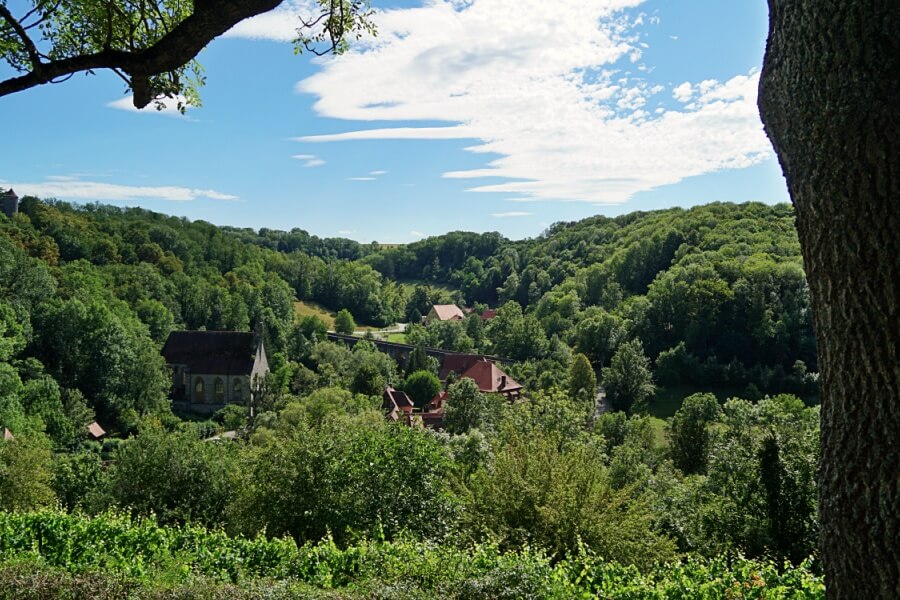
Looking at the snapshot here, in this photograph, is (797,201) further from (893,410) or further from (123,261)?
(123,261)

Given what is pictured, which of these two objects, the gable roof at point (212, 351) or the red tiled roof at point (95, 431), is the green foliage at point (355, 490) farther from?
the gable roof at point (212, 351)

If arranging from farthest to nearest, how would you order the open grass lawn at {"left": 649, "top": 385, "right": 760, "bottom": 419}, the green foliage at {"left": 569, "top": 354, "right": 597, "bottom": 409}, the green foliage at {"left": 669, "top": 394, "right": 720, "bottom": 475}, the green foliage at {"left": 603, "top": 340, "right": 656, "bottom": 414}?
the open grass lawn at {"left": 649, "top": 385, "right": 760, "bottom": 419} < the green foliage at {"left": 603, "top": 340, "right": 656, "bottom": 414} < the green foliage at {"left": 569, "top": 354, "right": 597, "bottom": 409} < the green foliage at {"left": 669, "top": 394, "right": 720, "bottom": 475}

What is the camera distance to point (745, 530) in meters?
13.7

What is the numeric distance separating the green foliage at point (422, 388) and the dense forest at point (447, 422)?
18cm

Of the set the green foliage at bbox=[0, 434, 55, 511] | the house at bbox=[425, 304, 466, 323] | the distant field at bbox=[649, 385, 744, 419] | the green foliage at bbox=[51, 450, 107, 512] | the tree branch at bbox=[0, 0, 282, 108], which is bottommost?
the distant field at bbox=[649, 385, 744, 419]

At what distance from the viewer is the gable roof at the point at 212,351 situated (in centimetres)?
5319

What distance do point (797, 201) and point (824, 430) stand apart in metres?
0.84

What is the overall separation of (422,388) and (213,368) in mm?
18337

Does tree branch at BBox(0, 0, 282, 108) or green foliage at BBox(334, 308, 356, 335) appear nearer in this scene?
tree branch at BBox(0, 0, 282, 108)

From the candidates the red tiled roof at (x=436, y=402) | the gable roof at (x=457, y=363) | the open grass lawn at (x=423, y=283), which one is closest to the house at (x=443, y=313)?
the open grass lawn at (x=423, y=283)

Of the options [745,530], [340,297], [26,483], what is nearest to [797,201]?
[745,530]

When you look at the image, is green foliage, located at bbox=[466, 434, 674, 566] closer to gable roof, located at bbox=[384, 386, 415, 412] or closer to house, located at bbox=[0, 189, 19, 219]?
gable roof, located at bbox=[384, 386, 415, 412]

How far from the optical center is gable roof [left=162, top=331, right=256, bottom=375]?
174ft

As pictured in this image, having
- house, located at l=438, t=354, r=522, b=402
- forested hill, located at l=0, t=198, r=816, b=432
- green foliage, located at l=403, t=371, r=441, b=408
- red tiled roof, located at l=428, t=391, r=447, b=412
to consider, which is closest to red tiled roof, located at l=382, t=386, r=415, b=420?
red tiled roof, located at l=428, t=391, r=447, b=412
